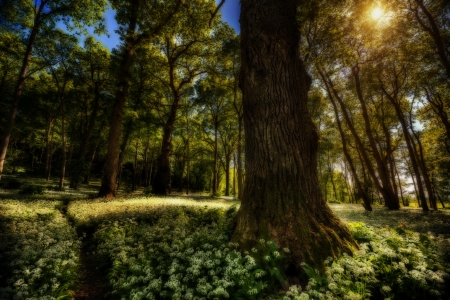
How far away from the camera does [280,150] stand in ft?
14.1

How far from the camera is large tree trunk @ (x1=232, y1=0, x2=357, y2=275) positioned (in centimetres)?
387

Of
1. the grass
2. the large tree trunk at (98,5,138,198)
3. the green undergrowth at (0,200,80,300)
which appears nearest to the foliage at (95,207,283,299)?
the green undergrowth at (0,200,80,300)

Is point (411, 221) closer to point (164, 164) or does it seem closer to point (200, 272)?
point (200, 272)

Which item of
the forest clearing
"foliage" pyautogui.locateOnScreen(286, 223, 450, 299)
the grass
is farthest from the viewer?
the grass

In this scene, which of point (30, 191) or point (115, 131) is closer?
point (115, 131)

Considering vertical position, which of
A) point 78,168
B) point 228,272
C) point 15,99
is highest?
point 15,99

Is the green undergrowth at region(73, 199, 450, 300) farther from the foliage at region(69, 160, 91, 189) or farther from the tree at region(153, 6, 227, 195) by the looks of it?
the foliage at region(69, 160, 91, 189)

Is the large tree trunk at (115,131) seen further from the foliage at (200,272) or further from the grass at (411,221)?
the grass at (411,221)

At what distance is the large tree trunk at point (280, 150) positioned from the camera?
3869mm

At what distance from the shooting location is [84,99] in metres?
27.2

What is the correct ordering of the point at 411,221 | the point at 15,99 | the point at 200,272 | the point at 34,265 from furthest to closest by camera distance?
1. the point at 15,99
2. the point at 411,221
3. the point at 34,265
4. the point at 200,272

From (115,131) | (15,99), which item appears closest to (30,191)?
(15,99)

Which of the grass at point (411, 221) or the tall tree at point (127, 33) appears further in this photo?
the tall tree at point (127, 33)

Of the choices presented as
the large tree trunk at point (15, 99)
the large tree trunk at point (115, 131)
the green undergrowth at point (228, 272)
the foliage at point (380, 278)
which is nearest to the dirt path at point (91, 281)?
the green undergrowth at point (228, 272)
